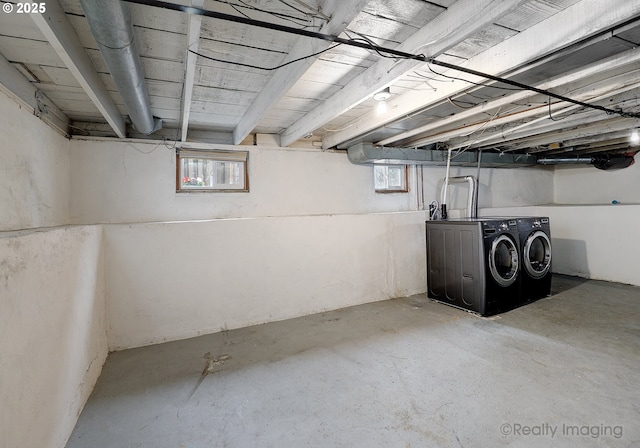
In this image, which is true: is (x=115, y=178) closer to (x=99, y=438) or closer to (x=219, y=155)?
(x=219, y=155)

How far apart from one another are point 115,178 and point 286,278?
6.32ft

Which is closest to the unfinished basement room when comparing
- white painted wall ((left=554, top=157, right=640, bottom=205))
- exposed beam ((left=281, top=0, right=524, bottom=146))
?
exposed beam ((left=281, top=0, right=524, bottom=146))

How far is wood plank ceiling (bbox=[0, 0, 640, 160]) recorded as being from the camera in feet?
4.38

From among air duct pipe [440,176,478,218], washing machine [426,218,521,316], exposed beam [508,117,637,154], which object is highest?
exposed beam [508,117,637,154]

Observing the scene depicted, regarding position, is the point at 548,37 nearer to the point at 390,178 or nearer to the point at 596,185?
the point at 390,178

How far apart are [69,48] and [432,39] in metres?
1.71

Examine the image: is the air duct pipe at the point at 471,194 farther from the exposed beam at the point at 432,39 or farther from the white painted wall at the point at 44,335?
the white painted wall at the point at 44,335

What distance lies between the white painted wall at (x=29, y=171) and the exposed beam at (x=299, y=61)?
150 centimetres

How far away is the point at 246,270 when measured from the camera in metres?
3.03

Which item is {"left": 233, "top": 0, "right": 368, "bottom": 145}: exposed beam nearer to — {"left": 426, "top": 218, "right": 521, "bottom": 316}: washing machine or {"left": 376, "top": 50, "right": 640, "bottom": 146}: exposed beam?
{"left": 376, "top": 50, "right": 640, "bottom": 146}: exposed beam

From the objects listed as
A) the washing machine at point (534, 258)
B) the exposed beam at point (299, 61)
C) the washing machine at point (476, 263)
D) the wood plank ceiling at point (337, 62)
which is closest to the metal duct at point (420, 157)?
the wood plank ceiling at point (337, 62)

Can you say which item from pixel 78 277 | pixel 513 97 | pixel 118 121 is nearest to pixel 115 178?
pixel 118 121

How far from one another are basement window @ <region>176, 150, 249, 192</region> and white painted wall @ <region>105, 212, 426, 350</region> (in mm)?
570

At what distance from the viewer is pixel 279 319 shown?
10.4 feet
